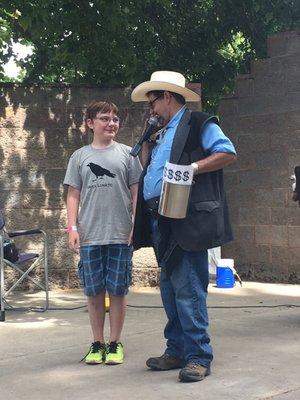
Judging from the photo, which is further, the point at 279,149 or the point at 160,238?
the point at 279,149

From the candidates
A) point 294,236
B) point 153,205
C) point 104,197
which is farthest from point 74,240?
point 294,236

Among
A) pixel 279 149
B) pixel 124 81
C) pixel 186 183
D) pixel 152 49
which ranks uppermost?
pixel 152 49

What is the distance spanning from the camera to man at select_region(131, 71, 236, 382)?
4121 millimetres

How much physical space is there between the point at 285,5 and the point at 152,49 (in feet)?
6.44

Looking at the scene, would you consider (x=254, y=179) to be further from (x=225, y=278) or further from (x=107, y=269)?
(x=107, y=269)

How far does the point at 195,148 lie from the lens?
421 cm

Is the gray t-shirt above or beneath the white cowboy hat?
beneath

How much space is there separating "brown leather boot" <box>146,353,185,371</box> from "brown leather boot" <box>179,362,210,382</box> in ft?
0.89

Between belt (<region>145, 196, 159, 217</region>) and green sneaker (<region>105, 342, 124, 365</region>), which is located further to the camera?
green sneaker (<region>105, 342, 124, 365</region>)

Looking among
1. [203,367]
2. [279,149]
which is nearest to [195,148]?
[203,367]

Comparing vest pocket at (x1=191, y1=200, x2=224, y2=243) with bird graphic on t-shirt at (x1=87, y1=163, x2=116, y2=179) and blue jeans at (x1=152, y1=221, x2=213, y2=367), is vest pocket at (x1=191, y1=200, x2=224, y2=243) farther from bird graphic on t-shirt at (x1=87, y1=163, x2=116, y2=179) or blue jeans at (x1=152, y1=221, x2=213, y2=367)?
bird graphic on t-shirt at (x1=87, y1=163, x2=116, y2=179)

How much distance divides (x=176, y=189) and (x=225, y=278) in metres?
4.39

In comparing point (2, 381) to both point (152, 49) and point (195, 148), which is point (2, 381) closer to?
point (195, 148)

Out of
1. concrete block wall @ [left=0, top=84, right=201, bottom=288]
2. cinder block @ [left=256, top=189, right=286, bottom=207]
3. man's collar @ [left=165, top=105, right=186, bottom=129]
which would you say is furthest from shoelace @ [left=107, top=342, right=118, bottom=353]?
cinder block @ [left=256, top=189, right=286, bottom=207]
